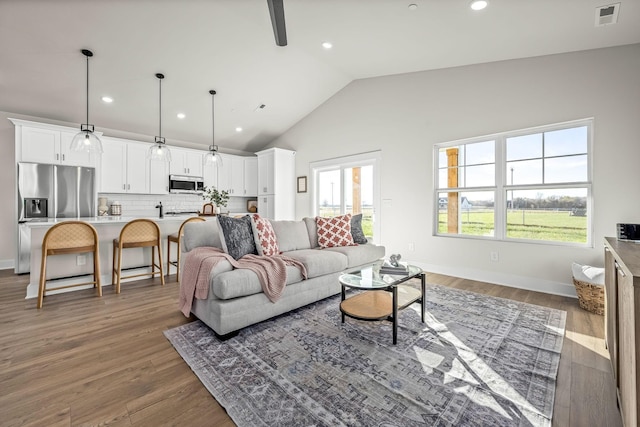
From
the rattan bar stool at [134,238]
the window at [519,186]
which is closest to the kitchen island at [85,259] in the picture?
the rattan bar stool at [134,238]

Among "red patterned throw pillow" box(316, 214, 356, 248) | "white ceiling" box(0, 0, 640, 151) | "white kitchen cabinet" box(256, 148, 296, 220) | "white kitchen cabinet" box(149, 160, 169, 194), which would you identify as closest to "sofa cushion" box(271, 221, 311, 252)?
"red patterned throw pillow" box(316, 214, 356, 248)

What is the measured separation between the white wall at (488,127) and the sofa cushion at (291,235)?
182cm

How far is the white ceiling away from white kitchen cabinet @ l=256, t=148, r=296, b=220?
1381mm

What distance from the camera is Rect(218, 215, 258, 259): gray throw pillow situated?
107 inches

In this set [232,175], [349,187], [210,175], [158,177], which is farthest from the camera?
[232,175]

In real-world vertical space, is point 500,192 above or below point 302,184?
below

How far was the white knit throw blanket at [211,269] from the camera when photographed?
2.31 metres

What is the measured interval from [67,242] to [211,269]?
209cm

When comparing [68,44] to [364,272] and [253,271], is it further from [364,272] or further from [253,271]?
[364,272]

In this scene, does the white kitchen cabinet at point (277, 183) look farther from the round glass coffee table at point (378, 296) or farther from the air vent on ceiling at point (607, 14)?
the air vent on ceiling at point (607, 14)

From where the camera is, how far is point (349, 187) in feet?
18.2

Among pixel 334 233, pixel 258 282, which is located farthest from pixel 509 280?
pixel 258 282

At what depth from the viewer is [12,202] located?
4.56 meters

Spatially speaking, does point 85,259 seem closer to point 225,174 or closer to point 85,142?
point 85,142
